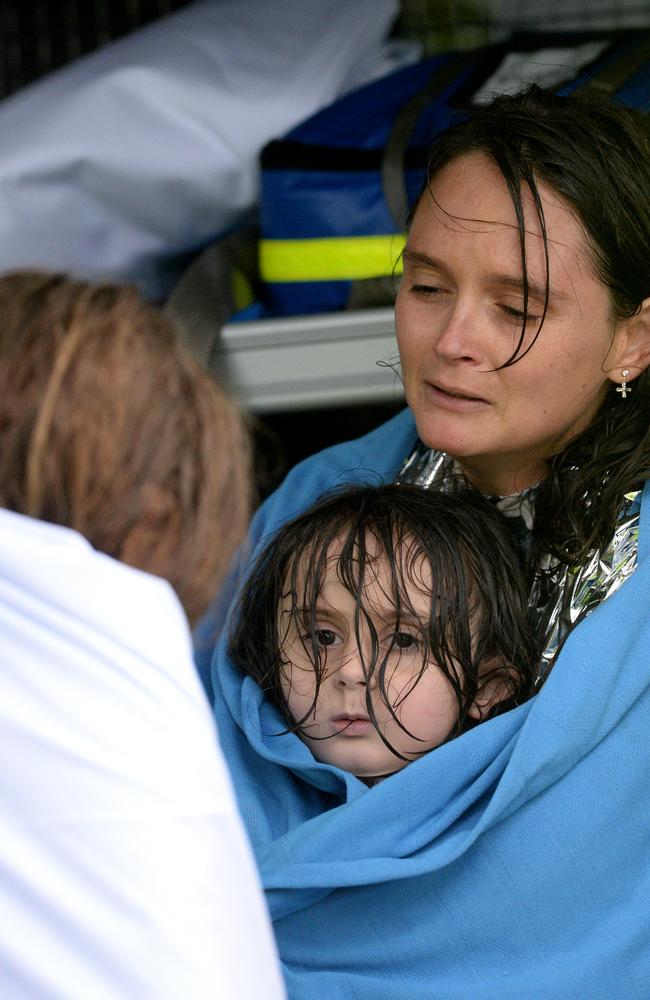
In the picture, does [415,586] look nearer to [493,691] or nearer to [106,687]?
[493,691]

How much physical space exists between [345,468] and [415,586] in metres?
0.32

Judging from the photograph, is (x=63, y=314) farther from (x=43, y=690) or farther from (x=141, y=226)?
(x=141, y=226)

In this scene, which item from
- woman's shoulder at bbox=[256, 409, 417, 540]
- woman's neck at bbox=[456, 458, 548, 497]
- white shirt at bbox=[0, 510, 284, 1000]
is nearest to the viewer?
white shirt at bbox=[0, 510, 284, 1000]

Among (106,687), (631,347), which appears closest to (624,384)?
(631,347)

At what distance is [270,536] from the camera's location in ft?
4.66

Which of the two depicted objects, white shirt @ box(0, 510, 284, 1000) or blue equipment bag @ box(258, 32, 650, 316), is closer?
white shirt @ box(0, 510, 284, 1000)

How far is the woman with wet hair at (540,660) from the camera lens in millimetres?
1099

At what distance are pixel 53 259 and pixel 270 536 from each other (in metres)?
0.72

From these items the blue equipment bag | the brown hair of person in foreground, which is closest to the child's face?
the brown hair of person in foreground

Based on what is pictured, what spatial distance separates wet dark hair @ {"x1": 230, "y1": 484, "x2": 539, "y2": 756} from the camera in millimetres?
1205

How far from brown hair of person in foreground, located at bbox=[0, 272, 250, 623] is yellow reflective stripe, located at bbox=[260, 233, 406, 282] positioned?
108 cm

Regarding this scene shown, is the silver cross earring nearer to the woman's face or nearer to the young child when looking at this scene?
the woman's face

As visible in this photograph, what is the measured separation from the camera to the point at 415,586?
1219 millimetres

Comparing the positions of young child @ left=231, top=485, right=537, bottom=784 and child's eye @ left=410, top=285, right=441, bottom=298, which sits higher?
child's eye @ left=410, top=285, right=441, bottom=298
